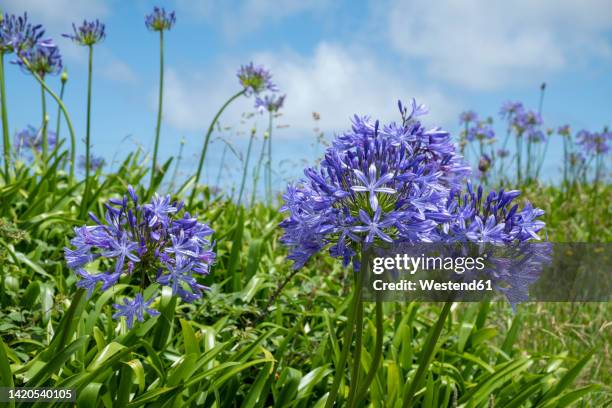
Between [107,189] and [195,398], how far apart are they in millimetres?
3588

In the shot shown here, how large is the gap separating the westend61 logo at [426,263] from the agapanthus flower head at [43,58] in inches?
169

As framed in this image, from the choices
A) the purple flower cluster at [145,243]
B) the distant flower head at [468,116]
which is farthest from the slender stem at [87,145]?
the distant flower head at [468,116]

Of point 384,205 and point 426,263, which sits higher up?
point 384,205

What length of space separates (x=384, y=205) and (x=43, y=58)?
4.45 m

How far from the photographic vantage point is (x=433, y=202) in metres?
2.09

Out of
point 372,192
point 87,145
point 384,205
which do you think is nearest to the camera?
point 372,192

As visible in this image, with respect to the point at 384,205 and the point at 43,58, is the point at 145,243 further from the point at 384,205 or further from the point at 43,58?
the point at 43,58

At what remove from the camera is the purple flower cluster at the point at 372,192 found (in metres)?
2.06

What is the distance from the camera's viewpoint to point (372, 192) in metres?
2.06

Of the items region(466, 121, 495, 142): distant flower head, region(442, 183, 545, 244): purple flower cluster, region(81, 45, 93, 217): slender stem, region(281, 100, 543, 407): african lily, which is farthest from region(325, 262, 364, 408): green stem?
region(466, 121, 495, 142): distant flower head

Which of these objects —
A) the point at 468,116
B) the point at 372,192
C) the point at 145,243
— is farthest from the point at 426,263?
the point at 468,116

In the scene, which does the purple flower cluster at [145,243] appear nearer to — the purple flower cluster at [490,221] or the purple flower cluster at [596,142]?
the purple flower cluster at [490,221]

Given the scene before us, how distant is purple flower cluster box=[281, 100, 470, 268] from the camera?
206cm

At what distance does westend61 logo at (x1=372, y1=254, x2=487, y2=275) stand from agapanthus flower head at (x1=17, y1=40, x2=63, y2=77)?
4288 mm
